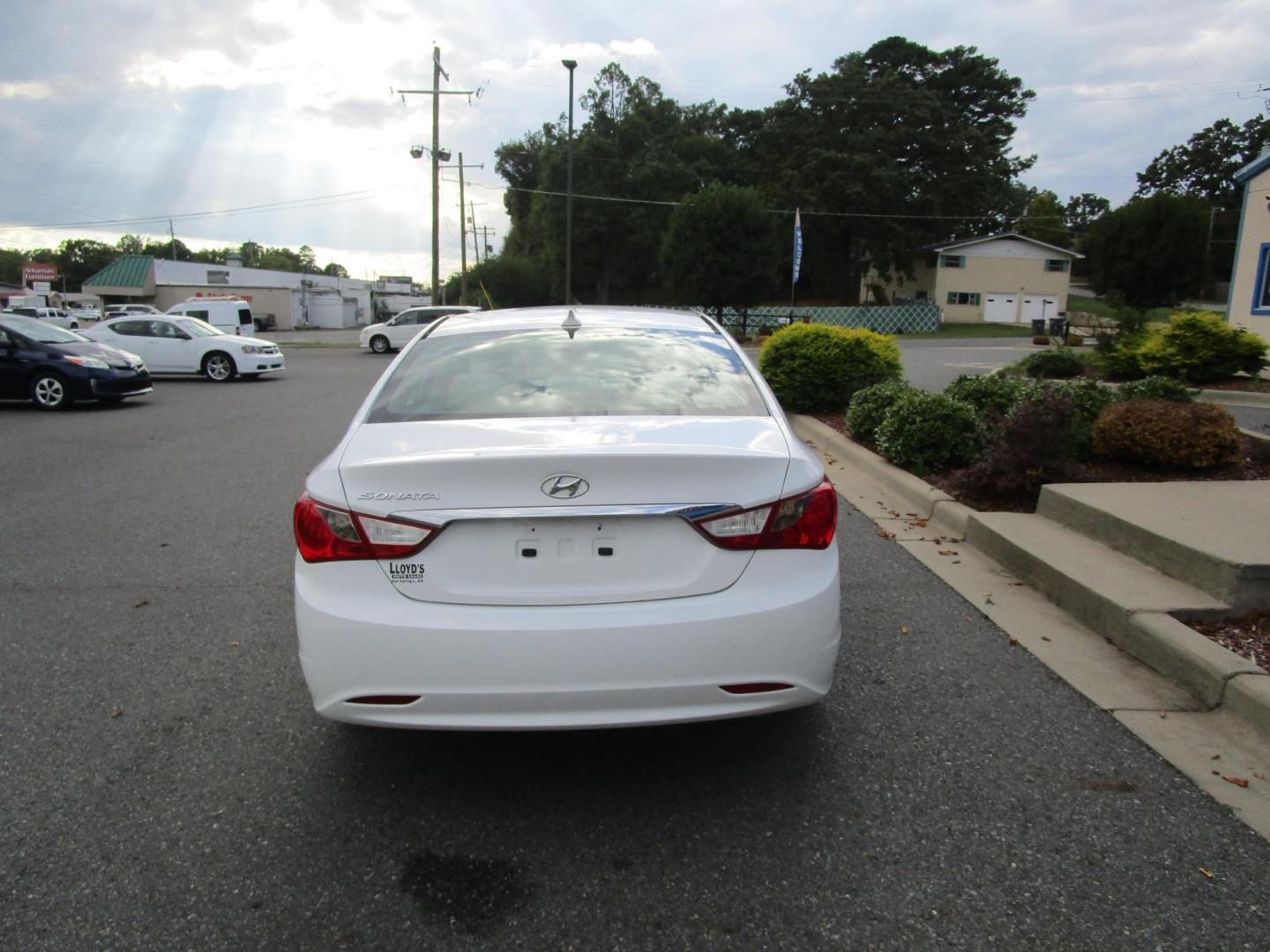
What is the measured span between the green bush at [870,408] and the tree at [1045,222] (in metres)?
77.7

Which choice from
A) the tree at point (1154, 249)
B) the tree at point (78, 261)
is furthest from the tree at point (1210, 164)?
the tree at point (78, 261)

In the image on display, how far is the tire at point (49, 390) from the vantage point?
567 inches

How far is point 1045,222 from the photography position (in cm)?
8412

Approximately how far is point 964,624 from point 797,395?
7.03 metres

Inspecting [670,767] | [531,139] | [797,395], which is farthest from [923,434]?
[531,139]

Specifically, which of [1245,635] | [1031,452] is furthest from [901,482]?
[1245,635]

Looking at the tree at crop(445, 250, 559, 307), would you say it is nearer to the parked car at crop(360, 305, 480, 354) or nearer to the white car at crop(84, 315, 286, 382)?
the parked car at crop(360, 305, 480, 354)

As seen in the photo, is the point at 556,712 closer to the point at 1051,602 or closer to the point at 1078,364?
the point at 1051,602

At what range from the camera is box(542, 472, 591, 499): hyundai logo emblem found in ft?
8.81

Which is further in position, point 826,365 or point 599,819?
point 826,365

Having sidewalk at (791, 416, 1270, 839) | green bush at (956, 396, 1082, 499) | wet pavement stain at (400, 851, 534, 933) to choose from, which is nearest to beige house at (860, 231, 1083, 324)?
green bush at (956, 396, 1082, 499)

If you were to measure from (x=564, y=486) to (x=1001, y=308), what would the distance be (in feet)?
195

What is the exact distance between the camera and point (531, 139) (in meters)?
83.5

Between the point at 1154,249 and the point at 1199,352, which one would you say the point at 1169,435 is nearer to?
the point at 1199,352
